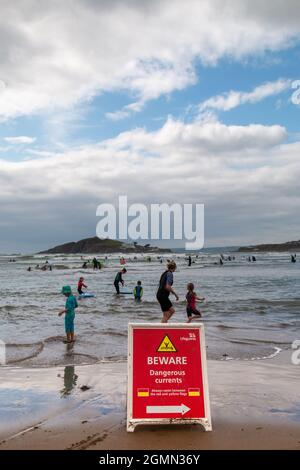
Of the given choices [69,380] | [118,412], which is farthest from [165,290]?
[118,412]

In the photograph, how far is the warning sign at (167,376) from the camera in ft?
18.4

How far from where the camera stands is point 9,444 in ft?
16.9

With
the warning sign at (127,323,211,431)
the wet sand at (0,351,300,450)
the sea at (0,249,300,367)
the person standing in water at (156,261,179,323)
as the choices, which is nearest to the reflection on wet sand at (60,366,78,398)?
the wet sand at (0,351,300,450)

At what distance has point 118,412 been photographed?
626 cm

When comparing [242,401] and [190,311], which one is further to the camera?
[190,311]

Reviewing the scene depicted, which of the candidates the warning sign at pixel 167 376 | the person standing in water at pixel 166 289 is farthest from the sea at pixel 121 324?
the warning sign at pixel 167 376

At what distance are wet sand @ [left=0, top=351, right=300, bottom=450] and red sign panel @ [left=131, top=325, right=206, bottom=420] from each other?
22cm

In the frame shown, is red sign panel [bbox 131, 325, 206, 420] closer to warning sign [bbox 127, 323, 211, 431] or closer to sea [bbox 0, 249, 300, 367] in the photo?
warning sign [bbox 127, 323, 211, 431]

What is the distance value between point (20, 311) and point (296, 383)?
13816mm

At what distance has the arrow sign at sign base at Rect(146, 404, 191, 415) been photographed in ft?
18.5

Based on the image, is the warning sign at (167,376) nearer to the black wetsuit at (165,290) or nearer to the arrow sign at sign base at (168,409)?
the arrow sign at sign base at (168,409)

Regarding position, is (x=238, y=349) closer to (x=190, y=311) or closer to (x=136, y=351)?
(x=190, y=311)

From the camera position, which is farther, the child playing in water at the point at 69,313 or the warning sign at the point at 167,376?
the child playing in water at the point at 69,313
